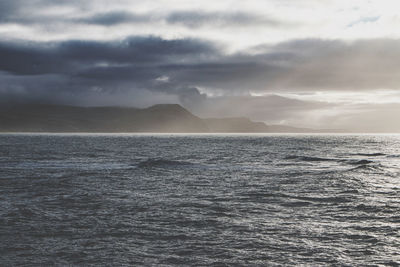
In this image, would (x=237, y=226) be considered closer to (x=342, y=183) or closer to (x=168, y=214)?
(x=168, y=214)

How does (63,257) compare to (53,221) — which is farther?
(53,221)

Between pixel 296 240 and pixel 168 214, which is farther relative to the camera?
pixel 168 214

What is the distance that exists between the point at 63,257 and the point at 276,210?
1426 cm

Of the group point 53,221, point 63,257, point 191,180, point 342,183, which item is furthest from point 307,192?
point 63,257

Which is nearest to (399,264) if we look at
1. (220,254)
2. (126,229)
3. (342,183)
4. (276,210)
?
(220,254)

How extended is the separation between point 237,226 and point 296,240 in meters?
3.65

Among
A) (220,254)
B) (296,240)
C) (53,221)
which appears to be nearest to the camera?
(220,254)

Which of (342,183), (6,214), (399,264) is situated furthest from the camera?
(342,183)

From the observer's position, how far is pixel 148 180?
1625 inches

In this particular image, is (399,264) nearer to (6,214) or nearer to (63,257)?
(63,257)

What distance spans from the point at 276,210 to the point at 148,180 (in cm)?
1945

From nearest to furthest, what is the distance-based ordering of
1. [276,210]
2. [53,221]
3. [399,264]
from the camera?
[399,264] < [53,221] < [276,210]

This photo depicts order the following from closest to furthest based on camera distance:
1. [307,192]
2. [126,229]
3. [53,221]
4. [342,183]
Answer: [126,229] < [53,221] < [307,192] < [342,183]

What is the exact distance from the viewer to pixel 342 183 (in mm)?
39500
